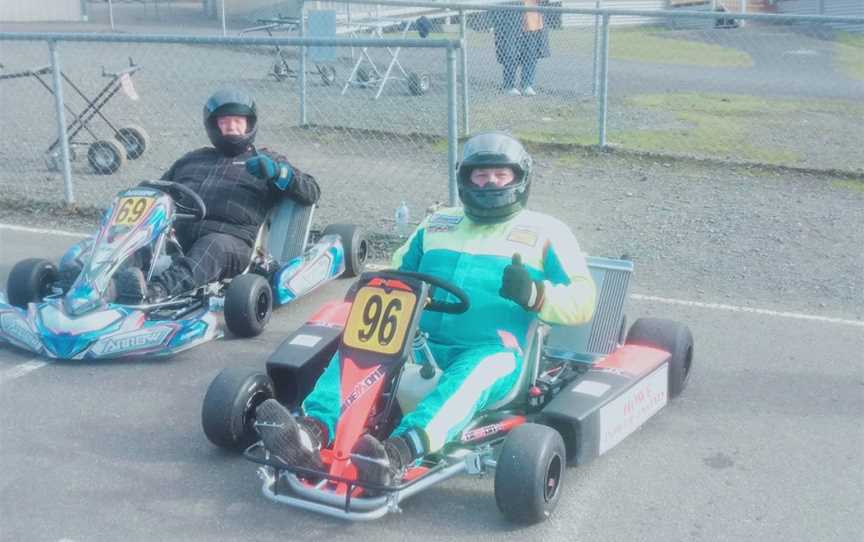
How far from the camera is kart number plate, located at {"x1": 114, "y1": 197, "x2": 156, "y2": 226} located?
601cm

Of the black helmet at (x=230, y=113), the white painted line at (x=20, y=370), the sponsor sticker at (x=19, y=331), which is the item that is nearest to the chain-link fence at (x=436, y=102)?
the black helmet at (x=230, y=113)

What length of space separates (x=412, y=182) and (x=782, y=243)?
3185mm

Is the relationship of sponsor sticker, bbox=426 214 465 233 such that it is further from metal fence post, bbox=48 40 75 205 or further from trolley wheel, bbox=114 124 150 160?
trolley wheel, bbox=114 124 150 160

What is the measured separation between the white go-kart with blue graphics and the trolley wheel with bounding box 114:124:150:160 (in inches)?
157

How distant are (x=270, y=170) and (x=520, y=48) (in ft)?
19.4

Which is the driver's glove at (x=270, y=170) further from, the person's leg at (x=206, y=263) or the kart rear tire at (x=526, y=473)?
the kart rear tire at (x=526, y=473)

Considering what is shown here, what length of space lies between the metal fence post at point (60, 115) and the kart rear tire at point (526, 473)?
18.5ft

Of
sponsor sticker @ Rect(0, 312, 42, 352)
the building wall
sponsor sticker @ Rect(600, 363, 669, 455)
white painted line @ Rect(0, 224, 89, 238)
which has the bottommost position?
sponsor sticker @ Rect(600, 363, 669, 455)

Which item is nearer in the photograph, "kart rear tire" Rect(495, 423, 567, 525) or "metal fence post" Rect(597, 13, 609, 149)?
"kart rear tire" Rect(495, 423, 567, 525)

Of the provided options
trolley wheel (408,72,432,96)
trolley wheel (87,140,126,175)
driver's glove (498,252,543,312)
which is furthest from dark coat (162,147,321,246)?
trolley wheel (408,72,432,96)

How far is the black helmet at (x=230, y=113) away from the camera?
260 inches

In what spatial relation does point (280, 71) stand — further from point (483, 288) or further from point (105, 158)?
point (483, 288)

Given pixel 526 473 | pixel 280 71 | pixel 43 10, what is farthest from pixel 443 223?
pixel 43 10

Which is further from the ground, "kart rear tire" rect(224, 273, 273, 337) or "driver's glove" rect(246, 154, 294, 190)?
"driver's glove" rect(246, 154, 294, 190)
